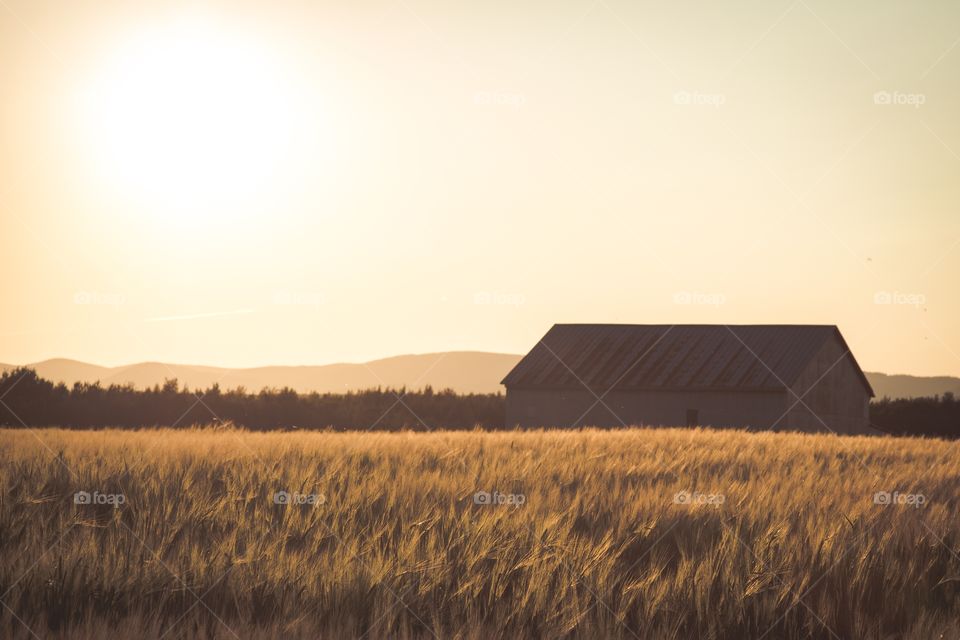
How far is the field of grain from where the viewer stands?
5.50 m

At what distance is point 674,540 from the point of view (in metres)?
7.58

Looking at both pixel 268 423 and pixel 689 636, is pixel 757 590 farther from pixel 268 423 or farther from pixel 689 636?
pixel 268 423

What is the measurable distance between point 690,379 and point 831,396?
737cm

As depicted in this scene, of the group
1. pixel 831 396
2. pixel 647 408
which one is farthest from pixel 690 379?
pixel 831 396

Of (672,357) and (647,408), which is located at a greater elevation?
(672,357)

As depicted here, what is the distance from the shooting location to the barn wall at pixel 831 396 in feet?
125

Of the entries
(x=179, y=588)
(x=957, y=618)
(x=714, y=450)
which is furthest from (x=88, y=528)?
(x=714, y=450)

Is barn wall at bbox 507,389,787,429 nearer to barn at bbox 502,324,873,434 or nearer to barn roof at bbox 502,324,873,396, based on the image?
barn at bbox 502,324,873,434

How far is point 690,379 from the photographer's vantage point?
38625mm

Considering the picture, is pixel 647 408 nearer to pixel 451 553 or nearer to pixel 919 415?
pixel 919 415

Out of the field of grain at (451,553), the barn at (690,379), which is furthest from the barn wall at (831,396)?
the field of grain at (451,553)

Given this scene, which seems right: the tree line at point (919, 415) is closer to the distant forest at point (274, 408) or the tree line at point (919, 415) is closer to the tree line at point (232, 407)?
the distant forest at point (274, 408)

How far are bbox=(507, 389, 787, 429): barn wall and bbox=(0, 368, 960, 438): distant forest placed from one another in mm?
2743

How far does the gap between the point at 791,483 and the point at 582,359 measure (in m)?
31.9
